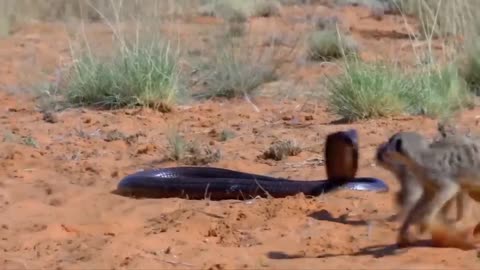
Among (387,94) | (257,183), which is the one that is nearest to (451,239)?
(257,183)

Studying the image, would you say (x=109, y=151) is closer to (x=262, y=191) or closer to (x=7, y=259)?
(x=262, y=191)

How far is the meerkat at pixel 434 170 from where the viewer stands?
516 centimetres

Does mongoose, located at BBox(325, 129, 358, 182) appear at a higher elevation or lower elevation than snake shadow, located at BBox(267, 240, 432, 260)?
higher

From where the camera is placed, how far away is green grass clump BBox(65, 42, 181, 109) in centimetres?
1055

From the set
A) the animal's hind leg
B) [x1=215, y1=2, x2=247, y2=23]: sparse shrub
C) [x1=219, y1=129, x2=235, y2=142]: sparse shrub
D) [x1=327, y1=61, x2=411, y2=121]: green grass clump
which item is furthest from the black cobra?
[x1=215, y1=2, x2=247, y2=23]: sparse shrub

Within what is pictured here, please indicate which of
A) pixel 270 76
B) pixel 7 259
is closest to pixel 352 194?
pixel 7 259

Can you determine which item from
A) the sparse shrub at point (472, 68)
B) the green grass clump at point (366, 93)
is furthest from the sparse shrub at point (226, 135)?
the sparse shrub at point (472, 68)

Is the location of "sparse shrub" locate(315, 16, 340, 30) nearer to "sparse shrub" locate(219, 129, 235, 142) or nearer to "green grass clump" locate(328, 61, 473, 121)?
"green grass clump" locate(328, 61, 473, 121)

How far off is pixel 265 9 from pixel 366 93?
10191 mm

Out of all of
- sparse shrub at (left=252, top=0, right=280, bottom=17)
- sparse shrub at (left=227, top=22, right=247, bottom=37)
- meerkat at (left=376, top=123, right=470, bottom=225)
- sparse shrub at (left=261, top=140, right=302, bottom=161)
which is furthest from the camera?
sparse shrub at (left=252, top=0, right=280, bottom=17)

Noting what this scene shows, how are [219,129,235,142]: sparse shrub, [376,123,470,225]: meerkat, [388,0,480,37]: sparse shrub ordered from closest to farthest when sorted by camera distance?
[376,123,470,225]: meerkat, [219,129,235,142]: sparse shrub, [388,0,480,37]: sparse shrub

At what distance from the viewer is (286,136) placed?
890cm

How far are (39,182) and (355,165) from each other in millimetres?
2339

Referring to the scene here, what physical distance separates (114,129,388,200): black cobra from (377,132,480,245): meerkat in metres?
1.20
